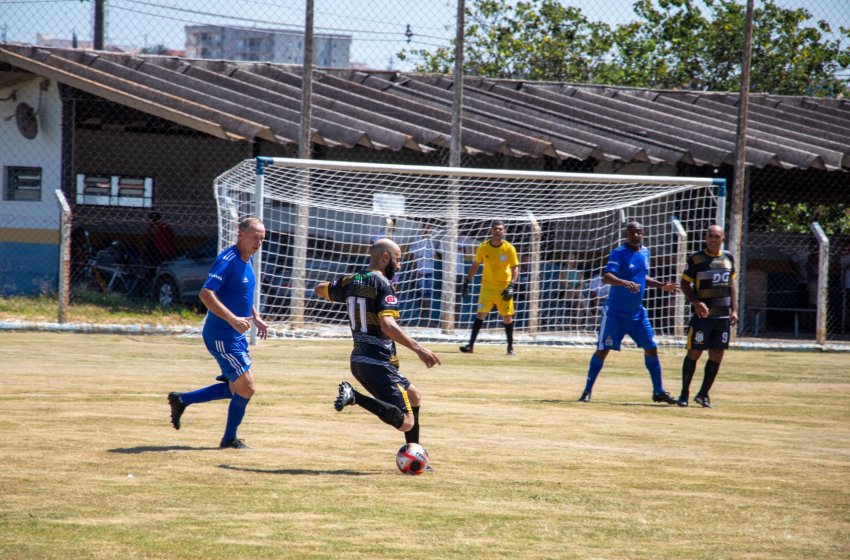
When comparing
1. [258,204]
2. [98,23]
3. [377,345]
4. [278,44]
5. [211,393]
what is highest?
[278,44]

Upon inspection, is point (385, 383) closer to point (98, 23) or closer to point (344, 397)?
point (344, 397)

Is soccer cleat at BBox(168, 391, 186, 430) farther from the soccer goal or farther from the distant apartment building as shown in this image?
the distant apartment building

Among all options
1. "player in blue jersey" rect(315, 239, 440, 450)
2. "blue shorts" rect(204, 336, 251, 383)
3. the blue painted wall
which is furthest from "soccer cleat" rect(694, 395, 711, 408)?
the blue painted wall

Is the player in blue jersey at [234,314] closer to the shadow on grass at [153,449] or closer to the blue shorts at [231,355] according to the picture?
the blue shorts at [231,355]

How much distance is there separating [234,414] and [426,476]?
172 cm

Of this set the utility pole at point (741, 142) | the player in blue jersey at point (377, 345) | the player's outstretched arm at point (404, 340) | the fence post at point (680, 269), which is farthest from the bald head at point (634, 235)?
the utility pole at point (741, 142)

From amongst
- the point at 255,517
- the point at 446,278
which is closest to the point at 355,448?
the point at 255,517

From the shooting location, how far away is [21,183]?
24.6 m

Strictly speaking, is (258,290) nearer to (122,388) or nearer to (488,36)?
(122,388)

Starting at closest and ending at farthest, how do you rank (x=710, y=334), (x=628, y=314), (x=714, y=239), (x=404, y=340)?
1. (x=404, y=340)
2. (x=714, y=239)
3. (x=710, y=334)
4. (x=628, y=314)

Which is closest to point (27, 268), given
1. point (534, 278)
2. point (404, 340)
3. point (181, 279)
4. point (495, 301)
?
point (181, 279)

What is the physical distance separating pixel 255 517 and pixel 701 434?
5.24m

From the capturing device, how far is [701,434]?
10.4 meters

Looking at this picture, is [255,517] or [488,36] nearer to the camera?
[255,517]
